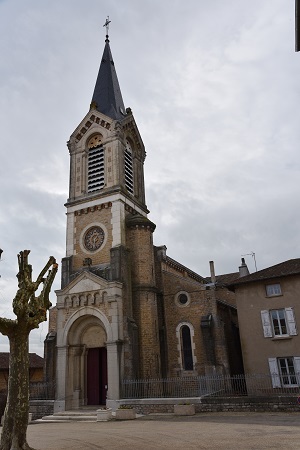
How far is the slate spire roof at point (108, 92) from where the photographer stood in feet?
101

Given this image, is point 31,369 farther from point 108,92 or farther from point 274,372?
point 108,92

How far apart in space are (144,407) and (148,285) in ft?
24.6

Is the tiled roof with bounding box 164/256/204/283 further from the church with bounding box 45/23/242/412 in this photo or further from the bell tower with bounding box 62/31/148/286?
the bell tower with bounding box 62/31/148/286

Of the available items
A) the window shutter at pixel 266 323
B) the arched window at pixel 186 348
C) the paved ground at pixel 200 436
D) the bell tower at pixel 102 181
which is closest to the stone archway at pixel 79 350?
the bell tower at pixel 102 181

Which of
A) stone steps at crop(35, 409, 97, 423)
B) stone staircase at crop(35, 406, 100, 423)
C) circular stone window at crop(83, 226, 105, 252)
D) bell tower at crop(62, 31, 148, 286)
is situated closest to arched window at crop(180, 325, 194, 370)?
stone staircase at crop(35, 406, 100, 423)

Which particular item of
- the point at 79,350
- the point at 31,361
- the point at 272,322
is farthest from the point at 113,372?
the point at 31,361

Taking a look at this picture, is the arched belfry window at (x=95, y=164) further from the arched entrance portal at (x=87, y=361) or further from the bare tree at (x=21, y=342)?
the bare tree at (x=21, y=342)

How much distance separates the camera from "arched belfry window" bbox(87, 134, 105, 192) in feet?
91.9

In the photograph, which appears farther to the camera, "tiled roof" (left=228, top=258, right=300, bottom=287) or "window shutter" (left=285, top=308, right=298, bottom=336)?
"tiled roof" (left=228, top=258, right=300, bottom=287)

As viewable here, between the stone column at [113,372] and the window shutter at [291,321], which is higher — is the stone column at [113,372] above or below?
below

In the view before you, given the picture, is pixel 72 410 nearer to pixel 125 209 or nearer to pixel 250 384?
pixel 250 384

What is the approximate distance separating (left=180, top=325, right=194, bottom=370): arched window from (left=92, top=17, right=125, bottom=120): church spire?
17141 mm

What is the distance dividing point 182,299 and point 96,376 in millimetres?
7427

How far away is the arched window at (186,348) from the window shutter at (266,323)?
5.38m
